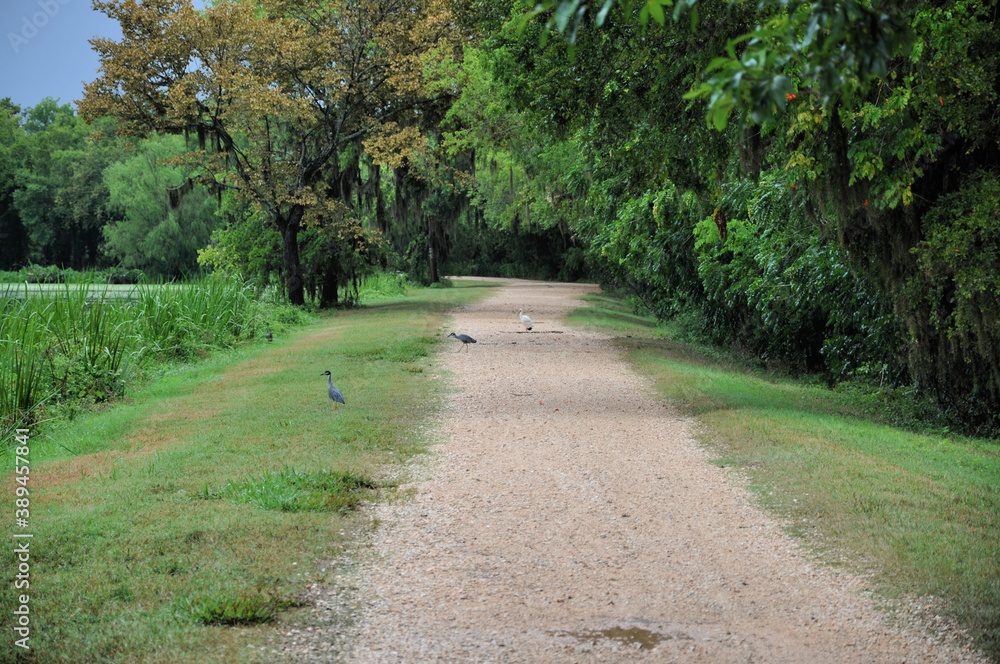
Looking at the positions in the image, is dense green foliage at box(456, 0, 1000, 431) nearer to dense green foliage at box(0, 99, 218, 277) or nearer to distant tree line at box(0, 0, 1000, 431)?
distant tree line at box(0, 0, 1000, 431)

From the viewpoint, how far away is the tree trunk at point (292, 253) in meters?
24.3

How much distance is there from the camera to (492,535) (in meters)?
5.79

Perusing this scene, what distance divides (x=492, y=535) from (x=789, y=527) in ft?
7.10

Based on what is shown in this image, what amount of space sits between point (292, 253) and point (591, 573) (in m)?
21.0

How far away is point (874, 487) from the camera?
21.9ft

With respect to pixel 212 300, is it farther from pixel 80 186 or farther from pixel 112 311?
pixel 80 186

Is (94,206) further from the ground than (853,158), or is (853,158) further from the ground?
(94,206)

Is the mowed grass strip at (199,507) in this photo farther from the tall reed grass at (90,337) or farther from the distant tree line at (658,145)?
the distant tree line at (658,145)

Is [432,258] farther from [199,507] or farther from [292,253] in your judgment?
[199,507]

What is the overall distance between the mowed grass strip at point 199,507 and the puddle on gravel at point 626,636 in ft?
5.30

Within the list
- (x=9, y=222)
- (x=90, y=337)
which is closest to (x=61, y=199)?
(x=9, y=222)

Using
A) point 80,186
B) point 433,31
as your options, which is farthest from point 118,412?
point 80,186

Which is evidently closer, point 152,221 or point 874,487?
point 874,487

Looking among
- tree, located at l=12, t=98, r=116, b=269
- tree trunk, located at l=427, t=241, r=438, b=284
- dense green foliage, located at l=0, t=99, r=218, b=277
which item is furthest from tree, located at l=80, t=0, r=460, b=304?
tree, located at l=12, t=98, r=116, b=269
